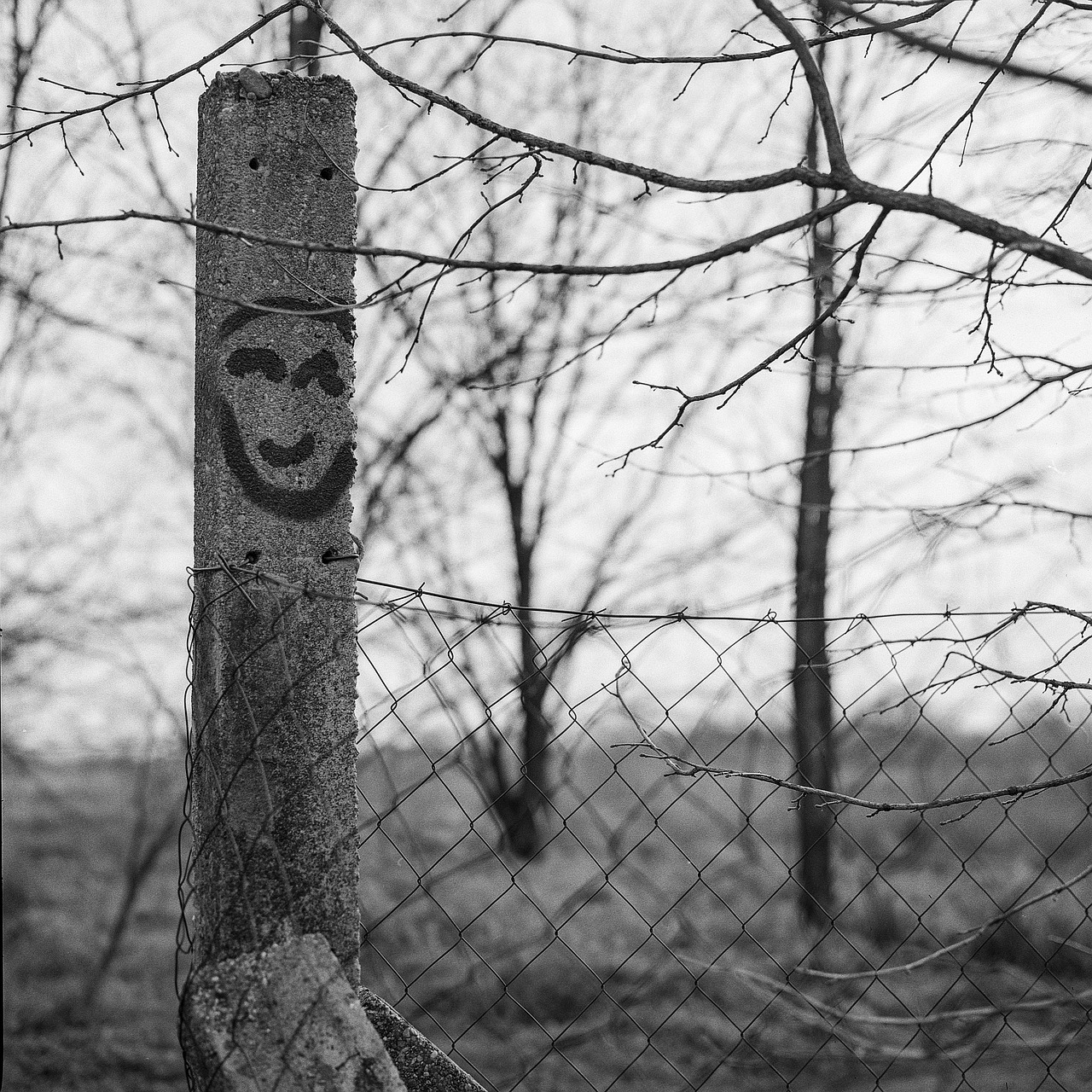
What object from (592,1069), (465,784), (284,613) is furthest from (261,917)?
(465,784)

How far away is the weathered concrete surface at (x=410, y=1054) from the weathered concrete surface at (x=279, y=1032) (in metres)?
0.12

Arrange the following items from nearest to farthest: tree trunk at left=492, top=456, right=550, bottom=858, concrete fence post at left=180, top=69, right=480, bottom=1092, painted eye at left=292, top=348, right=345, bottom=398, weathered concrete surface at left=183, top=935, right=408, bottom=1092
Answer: weathered concrete surface at left=183, top=935, right=408, bottom=1092
concrete fence post at left=180, top=69, right=480, bottom=1092
painted eye at left=292, top=348, right=345, bottom=398
tree trunk at left=492, top=456, right=550, bottom=858

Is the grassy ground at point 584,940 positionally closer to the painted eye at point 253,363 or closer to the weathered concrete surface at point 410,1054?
the weathered concrete surface at point 410,1054

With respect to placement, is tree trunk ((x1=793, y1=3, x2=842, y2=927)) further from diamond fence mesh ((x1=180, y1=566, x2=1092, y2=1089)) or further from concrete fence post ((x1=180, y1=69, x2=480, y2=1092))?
concrete fence post ((x1=180, y1=69, x2=480, y2=1092))

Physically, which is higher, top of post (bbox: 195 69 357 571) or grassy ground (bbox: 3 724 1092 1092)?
top of post (bbox: 195 69 357 571)

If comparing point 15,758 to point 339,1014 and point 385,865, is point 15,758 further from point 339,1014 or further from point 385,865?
point 339,1014

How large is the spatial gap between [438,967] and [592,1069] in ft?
4.32

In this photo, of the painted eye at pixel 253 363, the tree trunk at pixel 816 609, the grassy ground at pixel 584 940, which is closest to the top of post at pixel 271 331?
the painted eye at pixel 253 363

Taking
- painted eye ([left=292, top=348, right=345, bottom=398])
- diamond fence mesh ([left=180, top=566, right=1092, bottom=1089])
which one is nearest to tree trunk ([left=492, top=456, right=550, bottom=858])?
diamond fence mesh ([left=180, top=566, right=1092, bottom=1089])

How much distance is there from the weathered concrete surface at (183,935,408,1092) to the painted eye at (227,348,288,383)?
0.91 metres

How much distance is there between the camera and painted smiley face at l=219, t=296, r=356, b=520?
1702mm

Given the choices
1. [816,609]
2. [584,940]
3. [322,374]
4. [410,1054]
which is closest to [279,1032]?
[410,1054]

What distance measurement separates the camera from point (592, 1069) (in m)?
5.36

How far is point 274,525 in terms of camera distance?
171 centimetres
